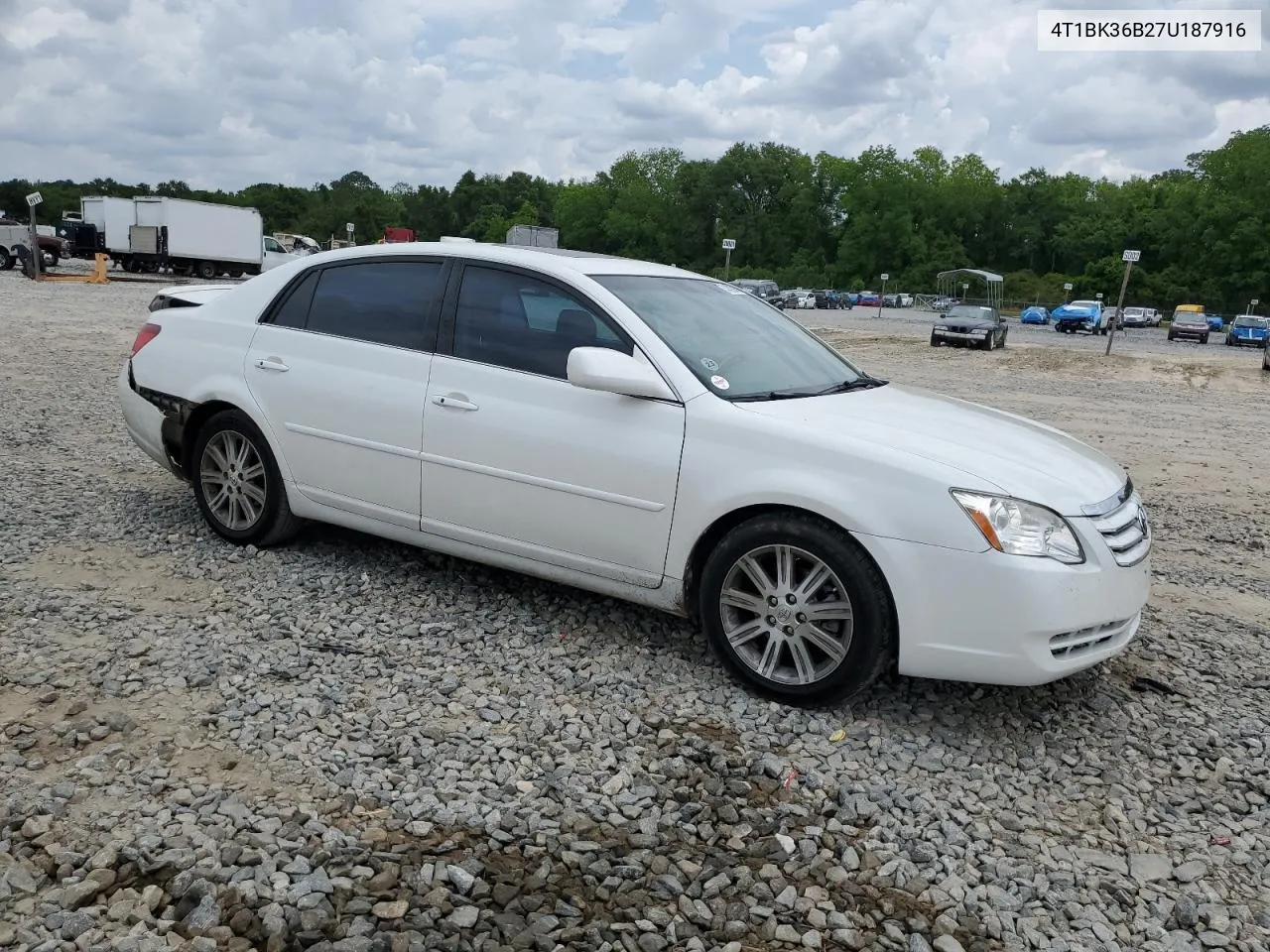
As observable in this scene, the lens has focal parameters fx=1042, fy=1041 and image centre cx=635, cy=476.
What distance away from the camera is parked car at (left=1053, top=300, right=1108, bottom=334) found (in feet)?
156

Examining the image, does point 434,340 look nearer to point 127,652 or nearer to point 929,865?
point 127,652

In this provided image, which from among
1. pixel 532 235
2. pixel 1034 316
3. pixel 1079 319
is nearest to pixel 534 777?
pixel 532 235

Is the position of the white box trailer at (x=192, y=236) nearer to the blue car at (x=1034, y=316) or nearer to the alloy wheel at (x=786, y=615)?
the alloy wheel at (x=786, y=615)

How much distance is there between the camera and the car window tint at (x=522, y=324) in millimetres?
4457

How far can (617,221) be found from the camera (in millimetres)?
122625

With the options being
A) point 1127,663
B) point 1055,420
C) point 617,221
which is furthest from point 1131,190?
point 1127,663

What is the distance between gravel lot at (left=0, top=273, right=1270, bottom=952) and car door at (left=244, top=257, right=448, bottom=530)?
0.54 m

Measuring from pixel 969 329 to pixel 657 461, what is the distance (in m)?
27.6

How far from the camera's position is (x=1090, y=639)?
3785 millimetres

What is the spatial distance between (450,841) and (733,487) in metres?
1.65

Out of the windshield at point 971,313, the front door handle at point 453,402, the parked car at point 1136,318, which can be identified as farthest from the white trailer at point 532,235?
the parked car at point 1136,318

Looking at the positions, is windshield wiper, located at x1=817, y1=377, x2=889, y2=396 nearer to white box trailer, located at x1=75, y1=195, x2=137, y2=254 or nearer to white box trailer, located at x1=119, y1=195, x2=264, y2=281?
white box trailer, located at x1=119, y1=195, x2=264, y2=281

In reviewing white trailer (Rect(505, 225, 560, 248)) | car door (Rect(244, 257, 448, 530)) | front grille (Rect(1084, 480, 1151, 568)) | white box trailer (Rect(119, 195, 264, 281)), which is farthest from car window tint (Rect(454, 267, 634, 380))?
white box trailer (Rect(119, 195, 264, 281))

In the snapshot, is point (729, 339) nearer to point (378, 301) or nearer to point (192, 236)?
point (378, 301)
